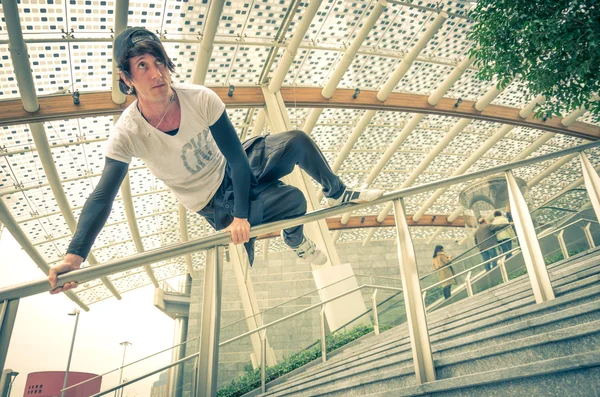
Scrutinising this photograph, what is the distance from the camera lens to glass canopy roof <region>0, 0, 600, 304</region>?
1019 centimetres

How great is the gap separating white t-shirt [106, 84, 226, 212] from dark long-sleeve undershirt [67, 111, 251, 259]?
68 millimetres

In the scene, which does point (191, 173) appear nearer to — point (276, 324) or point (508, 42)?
point (508, 42)

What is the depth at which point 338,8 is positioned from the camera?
11711 millimetres

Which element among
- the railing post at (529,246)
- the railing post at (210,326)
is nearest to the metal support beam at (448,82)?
the railing post at (529,246)

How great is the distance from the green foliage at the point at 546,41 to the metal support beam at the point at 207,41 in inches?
265

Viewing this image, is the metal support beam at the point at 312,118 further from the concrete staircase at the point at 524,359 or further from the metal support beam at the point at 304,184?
the concrete staircase at the point at 524,359

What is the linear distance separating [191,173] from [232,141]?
1.11 feet

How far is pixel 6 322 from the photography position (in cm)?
155

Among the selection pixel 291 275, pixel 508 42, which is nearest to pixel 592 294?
pixel 508 42

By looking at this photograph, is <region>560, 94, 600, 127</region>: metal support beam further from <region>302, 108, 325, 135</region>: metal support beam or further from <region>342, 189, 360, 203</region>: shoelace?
<region>342, 189, 360, 203</region>: shoelace

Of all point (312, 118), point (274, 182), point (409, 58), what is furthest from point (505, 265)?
point (312, 118)

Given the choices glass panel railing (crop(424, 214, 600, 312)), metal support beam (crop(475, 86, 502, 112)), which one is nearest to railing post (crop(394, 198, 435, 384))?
glass panel railing (crop(424, 214, 600, 312))

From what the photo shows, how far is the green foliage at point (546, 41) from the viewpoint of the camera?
4738 mm

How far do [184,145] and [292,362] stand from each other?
23.3ft
